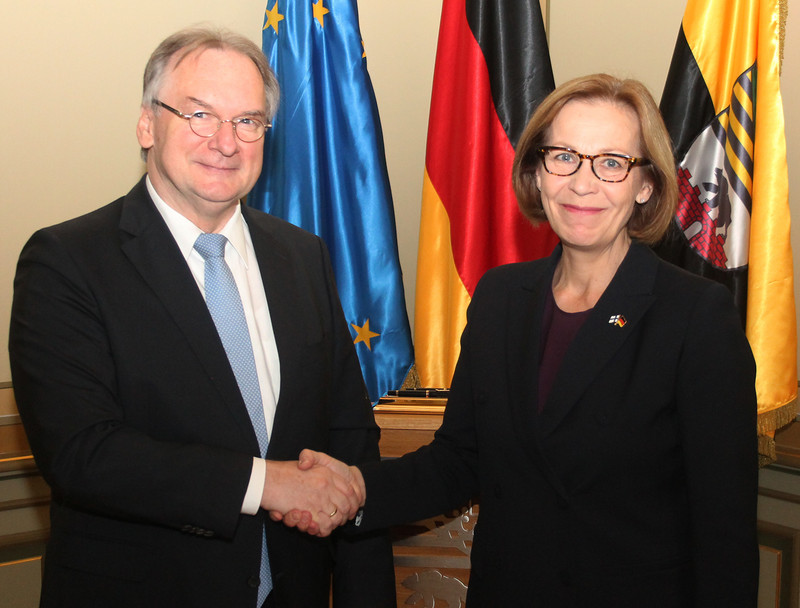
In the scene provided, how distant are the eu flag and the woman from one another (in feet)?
3.80

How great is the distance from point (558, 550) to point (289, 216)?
178cm

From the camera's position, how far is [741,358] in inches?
63.7

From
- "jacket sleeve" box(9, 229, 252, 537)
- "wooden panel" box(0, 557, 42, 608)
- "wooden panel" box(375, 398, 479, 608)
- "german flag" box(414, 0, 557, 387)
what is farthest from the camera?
"german flag" box(414, 0, 557, 387)

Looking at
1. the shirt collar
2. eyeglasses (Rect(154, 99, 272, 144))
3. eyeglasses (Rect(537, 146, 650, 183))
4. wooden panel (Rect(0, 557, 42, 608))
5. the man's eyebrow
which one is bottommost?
wooden panel (Rect(0, 557, 42, 608))

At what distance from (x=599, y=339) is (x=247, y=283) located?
0.83 m

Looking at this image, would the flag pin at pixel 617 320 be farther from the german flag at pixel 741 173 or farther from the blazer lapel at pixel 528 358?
the german flag at pixel 741 173

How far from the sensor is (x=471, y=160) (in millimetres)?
3123

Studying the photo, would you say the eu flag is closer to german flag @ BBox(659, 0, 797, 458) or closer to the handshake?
german flag @ BBox(659, 0, 797, 458)

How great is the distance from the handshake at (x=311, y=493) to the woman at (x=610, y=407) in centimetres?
13

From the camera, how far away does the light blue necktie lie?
168cm

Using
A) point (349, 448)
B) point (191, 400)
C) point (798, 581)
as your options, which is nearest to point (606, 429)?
point (349, 448)

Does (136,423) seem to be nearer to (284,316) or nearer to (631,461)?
(284,316)

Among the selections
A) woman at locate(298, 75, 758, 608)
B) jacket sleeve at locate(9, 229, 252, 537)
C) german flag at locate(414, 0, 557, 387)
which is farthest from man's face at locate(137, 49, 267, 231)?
german flag at locate(414, 0, 557, 387)

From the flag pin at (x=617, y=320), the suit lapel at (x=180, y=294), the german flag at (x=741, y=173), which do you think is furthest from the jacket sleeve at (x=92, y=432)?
the german flag at (x=741, y=173)
